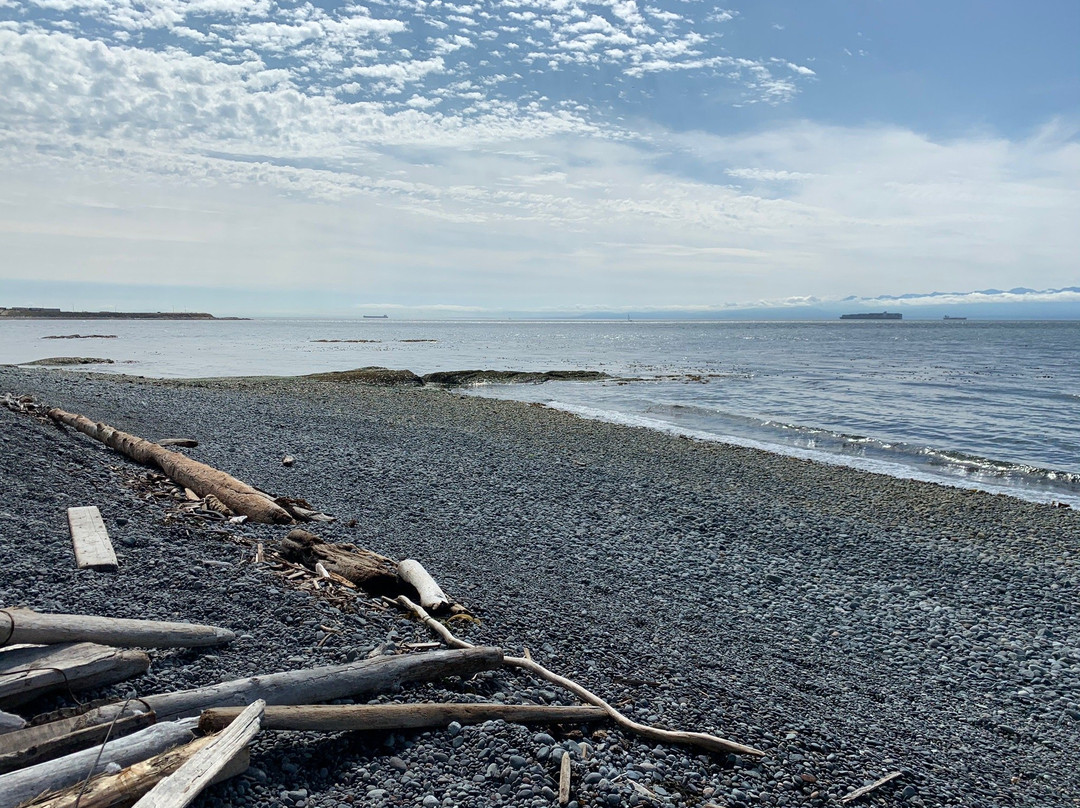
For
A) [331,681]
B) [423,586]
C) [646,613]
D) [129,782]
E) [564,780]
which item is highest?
[129,782]

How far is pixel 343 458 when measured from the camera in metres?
15.8

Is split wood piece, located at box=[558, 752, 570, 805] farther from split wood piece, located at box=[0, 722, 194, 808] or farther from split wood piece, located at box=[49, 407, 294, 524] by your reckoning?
split wood piece, located at box=[49, 407, 294, 524]

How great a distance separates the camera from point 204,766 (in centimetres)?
373

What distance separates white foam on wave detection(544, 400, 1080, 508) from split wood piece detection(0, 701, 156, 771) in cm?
1746

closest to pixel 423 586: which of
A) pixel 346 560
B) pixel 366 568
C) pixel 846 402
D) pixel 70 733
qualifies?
pixel 366 568

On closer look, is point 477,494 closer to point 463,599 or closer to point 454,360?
point 463,599

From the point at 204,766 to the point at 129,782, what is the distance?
1.10 feet

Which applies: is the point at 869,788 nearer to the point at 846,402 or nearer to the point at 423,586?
the point at 423,586

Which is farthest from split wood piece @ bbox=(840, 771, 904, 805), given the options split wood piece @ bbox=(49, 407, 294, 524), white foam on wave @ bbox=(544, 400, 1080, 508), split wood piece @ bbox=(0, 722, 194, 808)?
white foam on wave @ bbox=(544, 400, 1080, 508)

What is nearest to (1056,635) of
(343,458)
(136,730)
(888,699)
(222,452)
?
(888,699)

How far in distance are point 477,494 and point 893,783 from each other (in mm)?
9067

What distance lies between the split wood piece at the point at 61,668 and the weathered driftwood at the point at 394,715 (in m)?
0.92

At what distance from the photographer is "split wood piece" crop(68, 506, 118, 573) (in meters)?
6.69

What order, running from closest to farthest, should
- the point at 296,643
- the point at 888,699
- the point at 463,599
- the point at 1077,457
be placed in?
1. the point at 296,643
2. the point at 888,699
3. the point at 463,599
4. the point at 1077,457
